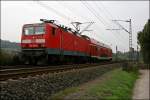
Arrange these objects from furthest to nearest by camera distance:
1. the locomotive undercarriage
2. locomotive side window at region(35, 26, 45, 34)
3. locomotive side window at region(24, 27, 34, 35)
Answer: locomotive side window at region(24, 27, 34, 35) < locomotive side window at region(35, 26, 45, 34) < the locomotive undercarriage

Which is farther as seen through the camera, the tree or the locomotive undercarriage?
the tree

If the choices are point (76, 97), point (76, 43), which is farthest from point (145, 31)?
point (76, 97)

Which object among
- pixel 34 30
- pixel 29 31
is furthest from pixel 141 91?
pixel 29 31

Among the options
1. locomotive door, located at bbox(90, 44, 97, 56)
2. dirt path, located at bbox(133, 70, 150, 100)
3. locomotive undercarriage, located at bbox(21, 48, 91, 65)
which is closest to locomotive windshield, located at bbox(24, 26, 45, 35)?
locomotive undercarriage, located at bbox(21, 48, 91, 65)

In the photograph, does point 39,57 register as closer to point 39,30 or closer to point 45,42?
point 45,42

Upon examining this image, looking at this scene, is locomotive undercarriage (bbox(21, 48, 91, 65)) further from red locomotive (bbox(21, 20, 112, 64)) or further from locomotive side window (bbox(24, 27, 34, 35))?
locomotive side window (bbox(24, 27, 34, 35))

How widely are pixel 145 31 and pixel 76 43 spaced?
40270mm

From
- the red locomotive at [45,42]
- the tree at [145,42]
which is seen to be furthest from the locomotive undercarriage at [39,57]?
the tree at [145,42]

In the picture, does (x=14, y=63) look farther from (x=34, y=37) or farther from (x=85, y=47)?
(x=85, y=47)

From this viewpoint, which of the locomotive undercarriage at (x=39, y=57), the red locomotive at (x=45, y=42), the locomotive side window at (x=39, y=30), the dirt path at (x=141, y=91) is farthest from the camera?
the locomotive side window at (x=39, y=30)

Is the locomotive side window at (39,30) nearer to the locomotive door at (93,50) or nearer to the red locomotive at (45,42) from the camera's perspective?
the red locomotive at (45,42)

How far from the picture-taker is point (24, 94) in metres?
10.3

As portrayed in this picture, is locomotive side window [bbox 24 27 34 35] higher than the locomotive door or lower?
higher

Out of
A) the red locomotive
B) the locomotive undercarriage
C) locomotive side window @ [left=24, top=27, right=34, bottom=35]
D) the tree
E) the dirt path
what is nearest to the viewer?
the locomotive undercarriage
